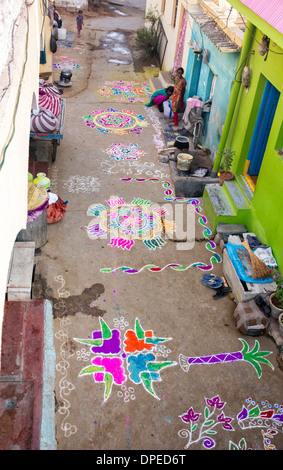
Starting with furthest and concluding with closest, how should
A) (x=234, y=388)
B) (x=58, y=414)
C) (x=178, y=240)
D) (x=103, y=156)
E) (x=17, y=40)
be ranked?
(x=103, y=156)
(x=178, y=240)
(x=234, y=388)
(x=58, y=414)
(x=17, y=40)

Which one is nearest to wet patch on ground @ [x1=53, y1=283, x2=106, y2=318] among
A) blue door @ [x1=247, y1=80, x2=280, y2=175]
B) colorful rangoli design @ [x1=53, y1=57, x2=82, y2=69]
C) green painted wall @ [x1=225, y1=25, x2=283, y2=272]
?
green painted wall @ [x1=225, y1=25, x2=283, y2=272]

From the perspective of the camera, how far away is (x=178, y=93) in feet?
41.0

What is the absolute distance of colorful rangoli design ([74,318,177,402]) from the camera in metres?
5.77

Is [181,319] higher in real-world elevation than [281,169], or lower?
lower

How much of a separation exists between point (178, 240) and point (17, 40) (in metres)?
5.02

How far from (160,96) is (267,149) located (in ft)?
23.0

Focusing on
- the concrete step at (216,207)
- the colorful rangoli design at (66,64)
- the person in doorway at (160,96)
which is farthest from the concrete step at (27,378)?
the colorful rangoli design at (66,64)

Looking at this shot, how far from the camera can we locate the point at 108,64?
17.1m

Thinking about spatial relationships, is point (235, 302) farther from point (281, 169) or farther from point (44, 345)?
point (44, 345)

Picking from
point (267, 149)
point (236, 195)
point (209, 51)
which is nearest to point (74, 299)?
point (236, 195)

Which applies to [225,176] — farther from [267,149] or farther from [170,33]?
[170,33]

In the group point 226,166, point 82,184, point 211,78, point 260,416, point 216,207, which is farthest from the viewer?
point 211,78

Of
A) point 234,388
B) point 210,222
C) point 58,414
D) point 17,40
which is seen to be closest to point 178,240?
point 210,222

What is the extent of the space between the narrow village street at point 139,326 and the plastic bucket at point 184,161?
465mm
